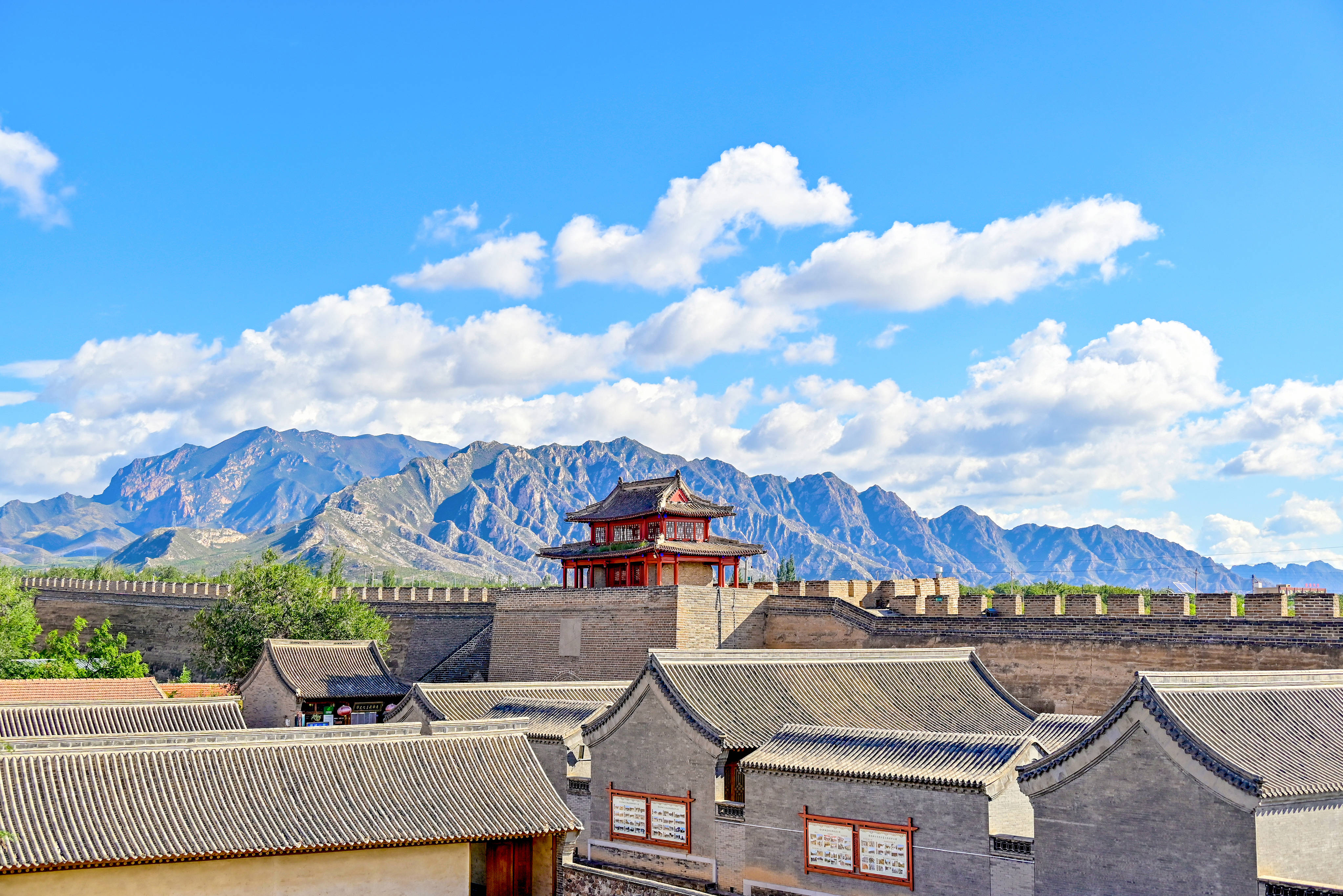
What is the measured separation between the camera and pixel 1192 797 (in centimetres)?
1493

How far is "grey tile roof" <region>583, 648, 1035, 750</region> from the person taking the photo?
21.6m

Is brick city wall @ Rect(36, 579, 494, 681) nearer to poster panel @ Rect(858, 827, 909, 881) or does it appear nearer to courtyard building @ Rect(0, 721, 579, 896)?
courtyard building @ Rect(0, 721, 579, 896)

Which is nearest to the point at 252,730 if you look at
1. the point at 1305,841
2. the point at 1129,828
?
the point at 1129,828

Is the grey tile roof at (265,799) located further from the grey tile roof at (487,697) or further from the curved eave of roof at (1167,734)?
the curved eave of roof at (1167,734)

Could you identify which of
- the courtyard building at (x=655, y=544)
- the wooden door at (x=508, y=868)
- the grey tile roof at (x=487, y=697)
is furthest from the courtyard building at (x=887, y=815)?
the courtyard building at (x=655, y=544)

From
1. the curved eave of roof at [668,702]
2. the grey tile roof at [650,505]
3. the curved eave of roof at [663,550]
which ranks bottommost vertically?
the curved eave of roof at [668,702]

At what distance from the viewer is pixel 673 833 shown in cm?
2088

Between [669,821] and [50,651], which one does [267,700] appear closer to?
[50,651]

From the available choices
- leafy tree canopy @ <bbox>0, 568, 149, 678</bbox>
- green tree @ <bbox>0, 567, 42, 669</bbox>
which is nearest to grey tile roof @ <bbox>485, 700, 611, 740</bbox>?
leafy tree canopy @ <bbox>0, 568, 149, 678</bbox>

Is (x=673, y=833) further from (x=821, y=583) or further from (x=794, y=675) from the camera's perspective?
(x=821, y=583)

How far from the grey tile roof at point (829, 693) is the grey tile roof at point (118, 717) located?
11782mm

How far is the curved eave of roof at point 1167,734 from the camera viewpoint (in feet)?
47.1

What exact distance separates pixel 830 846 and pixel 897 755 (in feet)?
5.80

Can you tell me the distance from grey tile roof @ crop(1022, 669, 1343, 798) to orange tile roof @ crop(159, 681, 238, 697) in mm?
31511
